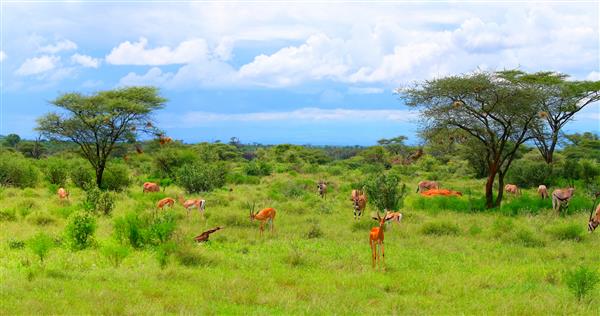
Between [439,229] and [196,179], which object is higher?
[196,179]

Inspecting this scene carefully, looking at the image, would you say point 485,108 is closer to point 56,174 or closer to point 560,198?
point 560,198

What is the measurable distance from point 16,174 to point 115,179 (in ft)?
15.3

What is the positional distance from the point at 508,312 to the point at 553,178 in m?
23.4

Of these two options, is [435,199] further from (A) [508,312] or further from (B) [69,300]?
(B) [69,300]

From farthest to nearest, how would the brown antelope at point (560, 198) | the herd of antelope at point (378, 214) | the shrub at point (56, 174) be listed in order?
the shrub at point (56, 174), the brown antelope at point (560, 198), the herd of antelope at point (378, 214)

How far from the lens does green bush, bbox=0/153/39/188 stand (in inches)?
1070

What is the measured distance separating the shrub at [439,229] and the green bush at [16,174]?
69.3ft

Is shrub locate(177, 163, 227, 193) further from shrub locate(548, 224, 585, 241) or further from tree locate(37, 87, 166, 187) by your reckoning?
shrub locate(548, 224, 585, 241)

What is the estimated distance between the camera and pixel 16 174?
90.5ft

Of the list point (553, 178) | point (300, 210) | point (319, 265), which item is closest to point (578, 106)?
point (553, 178)

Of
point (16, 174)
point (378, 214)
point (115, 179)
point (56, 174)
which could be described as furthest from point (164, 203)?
point (56, 174)

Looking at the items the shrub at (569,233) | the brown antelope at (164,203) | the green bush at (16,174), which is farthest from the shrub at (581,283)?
the green bush at (16,174)

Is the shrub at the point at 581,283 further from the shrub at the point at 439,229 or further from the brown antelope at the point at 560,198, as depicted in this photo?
the brown antelope at the point at 560,198

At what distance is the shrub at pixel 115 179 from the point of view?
1084 inches
